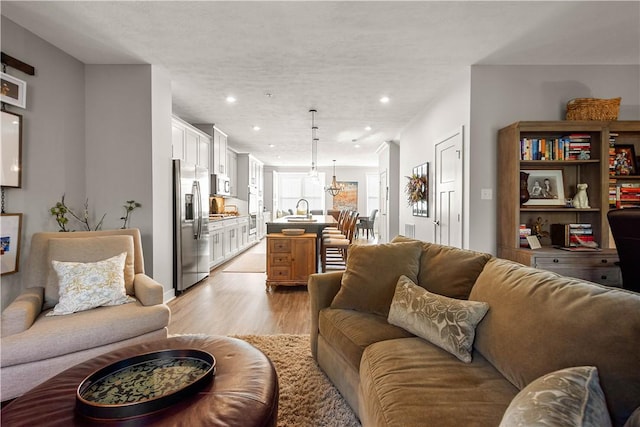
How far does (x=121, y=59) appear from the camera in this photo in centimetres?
340

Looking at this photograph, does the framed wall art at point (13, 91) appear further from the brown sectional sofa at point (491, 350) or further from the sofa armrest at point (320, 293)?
the brown sectional sofa at point (491, 350)

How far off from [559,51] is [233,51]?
127 inches

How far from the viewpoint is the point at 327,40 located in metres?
2.94

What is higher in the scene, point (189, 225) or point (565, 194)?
point (565, 194)

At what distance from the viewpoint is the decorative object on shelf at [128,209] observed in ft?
11.4

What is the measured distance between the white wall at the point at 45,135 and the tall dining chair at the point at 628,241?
450 centimetres

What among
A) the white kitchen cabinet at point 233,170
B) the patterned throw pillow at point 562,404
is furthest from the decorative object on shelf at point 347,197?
the patterned throw pillow at point 562,404

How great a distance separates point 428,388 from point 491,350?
1.23 ft

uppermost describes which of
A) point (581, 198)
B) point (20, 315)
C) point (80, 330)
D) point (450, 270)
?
point (581, 198)

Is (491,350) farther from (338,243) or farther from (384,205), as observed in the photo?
(384,205)

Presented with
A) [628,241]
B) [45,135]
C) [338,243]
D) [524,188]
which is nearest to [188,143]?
[45,135]

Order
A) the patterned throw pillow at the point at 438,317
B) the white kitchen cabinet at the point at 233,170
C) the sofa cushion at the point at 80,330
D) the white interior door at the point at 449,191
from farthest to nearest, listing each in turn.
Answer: the white kitchen cabinet at the point at 233,170
the white interior door at the point at 449,191
the sofa cushion at the point at 80,330
the patterned throw pillow at the point at 438,317

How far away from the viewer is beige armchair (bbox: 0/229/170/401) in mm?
1839

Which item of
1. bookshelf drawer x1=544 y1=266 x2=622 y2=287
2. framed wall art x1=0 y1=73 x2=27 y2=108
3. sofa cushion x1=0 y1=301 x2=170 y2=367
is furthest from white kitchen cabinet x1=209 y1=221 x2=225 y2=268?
bookshelf drawer x1=544 y1=266 x2=622 y2=287
